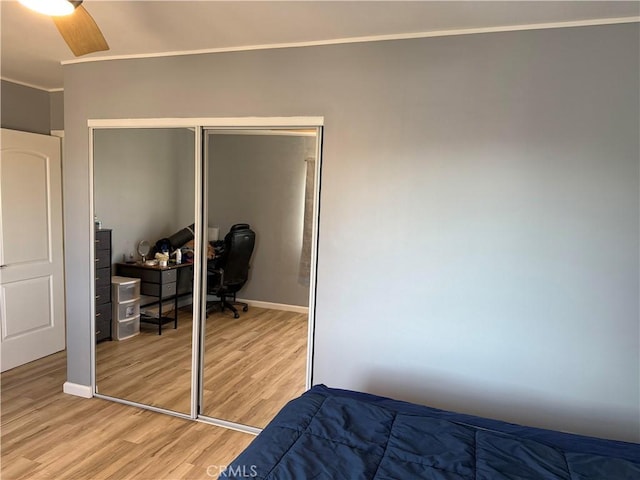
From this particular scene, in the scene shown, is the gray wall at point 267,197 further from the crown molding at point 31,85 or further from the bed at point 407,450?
the crown molding at point 31,85

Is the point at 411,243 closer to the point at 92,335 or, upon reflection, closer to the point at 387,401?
the point at 387,401

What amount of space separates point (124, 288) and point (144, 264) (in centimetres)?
26

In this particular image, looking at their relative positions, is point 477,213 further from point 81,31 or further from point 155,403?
point 155,403

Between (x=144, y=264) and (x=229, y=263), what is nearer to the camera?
(x=229, y=263)

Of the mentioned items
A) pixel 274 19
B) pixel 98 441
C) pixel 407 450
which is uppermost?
pixel 274 19

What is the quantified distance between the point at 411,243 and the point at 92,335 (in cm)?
246

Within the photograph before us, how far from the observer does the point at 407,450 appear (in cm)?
160

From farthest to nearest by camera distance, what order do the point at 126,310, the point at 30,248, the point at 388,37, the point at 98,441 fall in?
1. the point at 30,248
2. the point at 126,310
3. the point at 98,441
4. the point at 388,37

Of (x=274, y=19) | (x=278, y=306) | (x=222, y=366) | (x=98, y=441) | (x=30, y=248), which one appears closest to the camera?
(x=274, y=19)

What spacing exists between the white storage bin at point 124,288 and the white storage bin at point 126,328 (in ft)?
0.59

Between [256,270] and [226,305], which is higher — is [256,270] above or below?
above

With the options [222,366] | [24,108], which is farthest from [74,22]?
[24,108]

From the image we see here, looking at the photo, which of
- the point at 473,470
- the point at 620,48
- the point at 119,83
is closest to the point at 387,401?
the point at 473,470

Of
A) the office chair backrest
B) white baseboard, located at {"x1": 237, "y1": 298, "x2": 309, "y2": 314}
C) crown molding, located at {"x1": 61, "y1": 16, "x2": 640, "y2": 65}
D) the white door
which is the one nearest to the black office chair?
the office chair backrest
